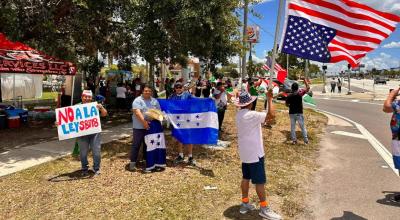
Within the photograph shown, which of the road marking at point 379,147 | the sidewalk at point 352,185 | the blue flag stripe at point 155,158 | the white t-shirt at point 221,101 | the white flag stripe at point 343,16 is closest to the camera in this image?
the sidewalk at point 352,185

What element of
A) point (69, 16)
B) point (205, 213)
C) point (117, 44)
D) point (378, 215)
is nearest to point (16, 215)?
point (205, 213)

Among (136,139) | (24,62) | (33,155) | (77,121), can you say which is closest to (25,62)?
(24,62)

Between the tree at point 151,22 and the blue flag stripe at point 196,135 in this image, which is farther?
the tree at point 151,22

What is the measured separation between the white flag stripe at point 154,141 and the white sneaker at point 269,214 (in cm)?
315

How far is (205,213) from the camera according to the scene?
5930 millimetres

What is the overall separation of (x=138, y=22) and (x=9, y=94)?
1717 cm

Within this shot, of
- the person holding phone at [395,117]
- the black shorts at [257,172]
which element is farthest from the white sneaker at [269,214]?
the person holding phone at [395,117]

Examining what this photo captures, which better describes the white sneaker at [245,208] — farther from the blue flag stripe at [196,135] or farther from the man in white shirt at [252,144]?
the blue flag stripe at [196,135]

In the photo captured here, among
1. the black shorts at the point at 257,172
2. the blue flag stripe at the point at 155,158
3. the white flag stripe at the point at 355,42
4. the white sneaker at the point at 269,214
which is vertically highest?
the white flag stripe at the point at 355,42

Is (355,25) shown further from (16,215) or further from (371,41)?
(16,215)

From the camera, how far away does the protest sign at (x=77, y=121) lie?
7.54 m

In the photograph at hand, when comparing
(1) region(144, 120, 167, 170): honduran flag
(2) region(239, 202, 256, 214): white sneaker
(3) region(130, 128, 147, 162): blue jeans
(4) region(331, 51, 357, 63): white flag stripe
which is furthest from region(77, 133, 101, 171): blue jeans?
(4) region(331, 51, 357, 63): white flag stripe

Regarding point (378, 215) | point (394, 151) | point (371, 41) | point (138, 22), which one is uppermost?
point (138, 22)

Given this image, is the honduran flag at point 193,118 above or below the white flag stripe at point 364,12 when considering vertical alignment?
below
